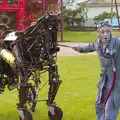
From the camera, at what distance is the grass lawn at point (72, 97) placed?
7.73 meters

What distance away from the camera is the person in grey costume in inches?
223

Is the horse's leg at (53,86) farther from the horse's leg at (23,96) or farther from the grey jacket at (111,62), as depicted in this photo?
the grey jacket at (111,62)

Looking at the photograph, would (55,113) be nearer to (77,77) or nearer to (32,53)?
(32,53)

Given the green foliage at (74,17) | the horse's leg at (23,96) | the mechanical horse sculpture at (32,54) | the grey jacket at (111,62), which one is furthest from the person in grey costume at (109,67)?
the green foliage at (74,17)

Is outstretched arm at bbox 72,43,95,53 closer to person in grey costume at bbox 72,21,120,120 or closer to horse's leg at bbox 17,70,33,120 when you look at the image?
person in grey costume at bbox 72,21,120,120

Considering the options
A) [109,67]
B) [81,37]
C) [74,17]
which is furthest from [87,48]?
[74,17]

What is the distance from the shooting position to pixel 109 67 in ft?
18.8

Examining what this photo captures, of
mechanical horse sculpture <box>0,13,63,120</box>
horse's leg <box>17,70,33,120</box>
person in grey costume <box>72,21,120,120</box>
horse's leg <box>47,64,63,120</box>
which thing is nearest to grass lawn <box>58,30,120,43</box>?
horse's leg <box>47,64,63,120</box>

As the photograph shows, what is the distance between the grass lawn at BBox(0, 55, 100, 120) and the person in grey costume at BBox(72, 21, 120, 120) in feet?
5.46

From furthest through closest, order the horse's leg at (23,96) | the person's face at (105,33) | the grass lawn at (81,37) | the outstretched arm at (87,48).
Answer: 1. the grass lawn at (81,37)
2. the horse's leg at (23,96)
3. the outstretched arm at (87,48)
4. the person's face at (105,33)

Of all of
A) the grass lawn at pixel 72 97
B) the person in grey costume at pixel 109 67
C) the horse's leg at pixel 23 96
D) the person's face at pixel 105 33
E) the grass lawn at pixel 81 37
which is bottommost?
the grass lawn at pixel 81 37

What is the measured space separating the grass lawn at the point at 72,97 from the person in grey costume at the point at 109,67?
1.66m

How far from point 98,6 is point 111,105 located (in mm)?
62333

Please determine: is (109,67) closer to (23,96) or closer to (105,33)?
(105,33)
